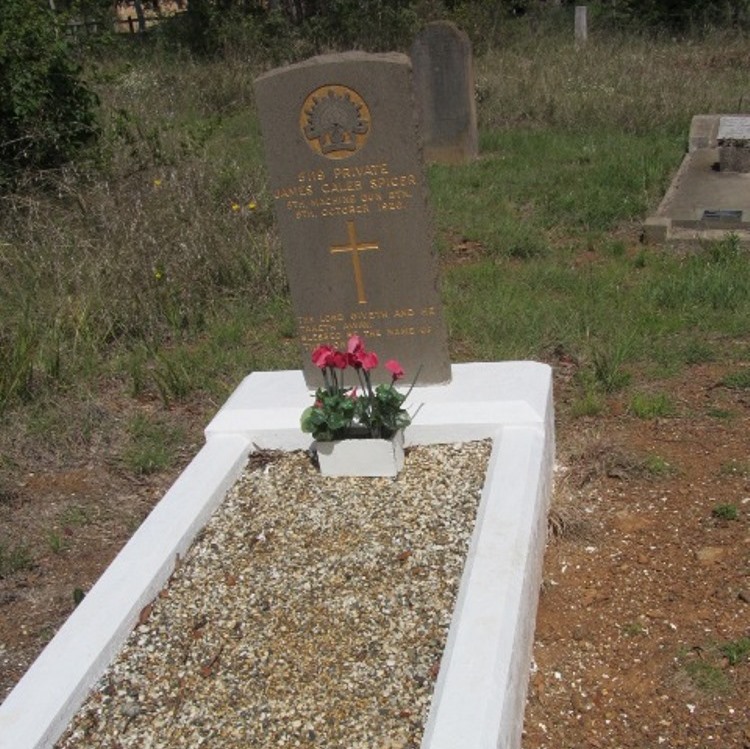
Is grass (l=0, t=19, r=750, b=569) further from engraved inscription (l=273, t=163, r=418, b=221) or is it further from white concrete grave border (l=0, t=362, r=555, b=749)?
engraved inscription (l=273, t=163, r=418, b=221)

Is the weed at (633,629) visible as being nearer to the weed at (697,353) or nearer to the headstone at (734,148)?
the weed at (697,353)

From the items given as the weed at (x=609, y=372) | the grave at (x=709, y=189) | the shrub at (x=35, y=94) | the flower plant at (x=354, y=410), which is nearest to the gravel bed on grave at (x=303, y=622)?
the flower plant at (x=354, y=410)

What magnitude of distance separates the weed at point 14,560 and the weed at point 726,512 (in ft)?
8.82

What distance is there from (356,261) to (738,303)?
8.92 feet

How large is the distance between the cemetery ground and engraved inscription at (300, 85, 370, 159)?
163 centimetres

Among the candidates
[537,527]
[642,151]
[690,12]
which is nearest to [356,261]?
[537,527]

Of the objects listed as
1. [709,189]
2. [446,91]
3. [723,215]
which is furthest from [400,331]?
[446,91]

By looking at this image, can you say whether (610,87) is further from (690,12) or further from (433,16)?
(690,12)

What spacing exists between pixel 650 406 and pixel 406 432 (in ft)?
4.38

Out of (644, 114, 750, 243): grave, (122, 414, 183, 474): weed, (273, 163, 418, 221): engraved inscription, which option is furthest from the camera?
(644, 114, 750, 243): grave

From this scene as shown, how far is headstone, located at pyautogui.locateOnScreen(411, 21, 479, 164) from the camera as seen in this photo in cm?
973

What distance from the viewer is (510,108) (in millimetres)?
11648

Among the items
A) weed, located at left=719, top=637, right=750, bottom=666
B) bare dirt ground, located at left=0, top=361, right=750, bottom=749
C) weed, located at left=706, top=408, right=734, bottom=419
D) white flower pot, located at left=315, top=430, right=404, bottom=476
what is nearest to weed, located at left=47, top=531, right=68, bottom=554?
bare dirt ground, located at left=0, top=361, right=750, bottom=749

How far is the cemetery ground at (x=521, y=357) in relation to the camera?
3287mm
